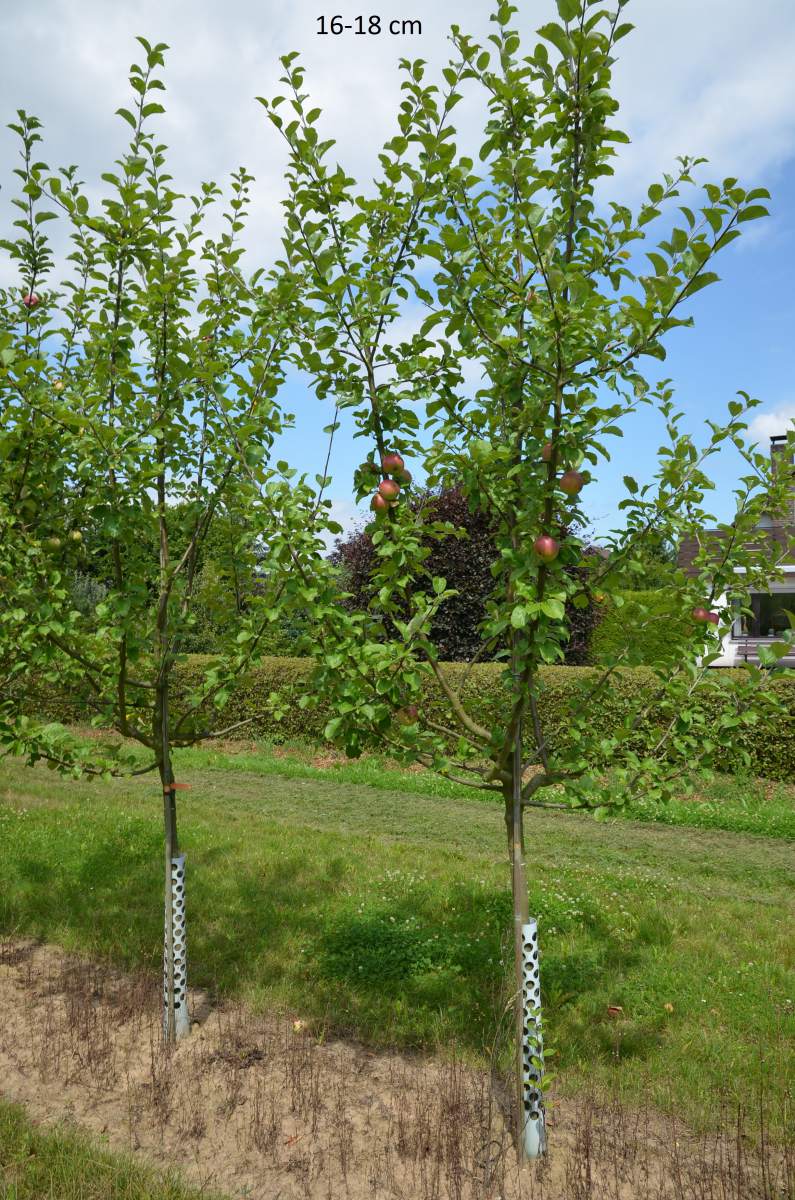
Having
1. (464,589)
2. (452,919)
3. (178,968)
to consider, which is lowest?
(452,919)

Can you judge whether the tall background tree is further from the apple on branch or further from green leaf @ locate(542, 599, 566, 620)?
green leaf @ locate(542, 599, 566, 620)

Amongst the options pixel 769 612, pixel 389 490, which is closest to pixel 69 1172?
pixel 389 490

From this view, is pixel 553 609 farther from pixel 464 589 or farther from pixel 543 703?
pixel 464 589

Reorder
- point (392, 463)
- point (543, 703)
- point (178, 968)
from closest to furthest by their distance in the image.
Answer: point (392, 463) < point (178, 968) < point (543, 703)

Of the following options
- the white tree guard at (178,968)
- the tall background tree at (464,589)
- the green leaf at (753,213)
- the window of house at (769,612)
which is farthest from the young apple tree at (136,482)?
the window of house at (769,612)

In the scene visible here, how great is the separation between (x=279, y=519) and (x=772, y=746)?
29.2 ft

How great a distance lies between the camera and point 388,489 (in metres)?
3.19

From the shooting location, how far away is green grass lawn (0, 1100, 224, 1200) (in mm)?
2777

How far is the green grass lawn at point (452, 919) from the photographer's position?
3941mm

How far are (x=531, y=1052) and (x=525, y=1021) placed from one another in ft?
0.34

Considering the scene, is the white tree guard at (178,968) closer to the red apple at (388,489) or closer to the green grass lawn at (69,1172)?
the green grass lawn at (69,1172)

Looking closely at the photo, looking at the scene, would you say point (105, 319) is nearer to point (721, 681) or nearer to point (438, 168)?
point (438, 168)

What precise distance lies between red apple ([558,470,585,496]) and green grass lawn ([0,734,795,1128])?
197 cm

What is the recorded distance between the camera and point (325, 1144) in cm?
313
